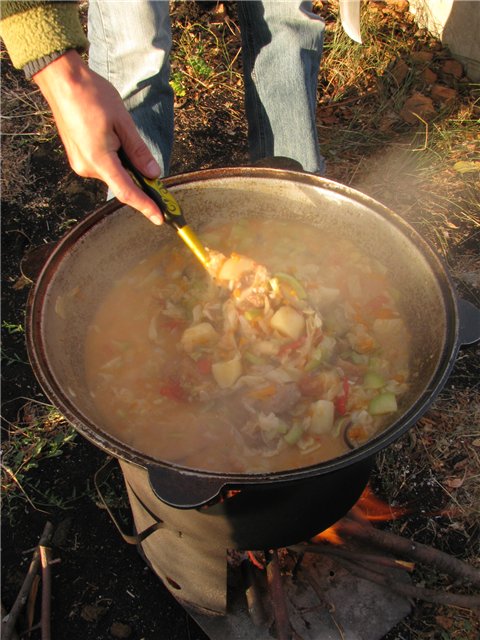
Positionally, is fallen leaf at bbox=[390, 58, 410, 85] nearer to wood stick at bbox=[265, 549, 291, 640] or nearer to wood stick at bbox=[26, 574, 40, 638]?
wood stick at bbox=[265, 549, 291, 640]

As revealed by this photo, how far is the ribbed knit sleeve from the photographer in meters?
2.30

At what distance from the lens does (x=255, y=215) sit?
2990mm

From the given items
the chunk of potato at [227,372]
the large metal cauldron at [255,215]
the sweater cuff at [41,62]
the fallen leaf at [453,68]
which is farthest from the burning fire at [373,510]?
the fallen leaf at [453,68]

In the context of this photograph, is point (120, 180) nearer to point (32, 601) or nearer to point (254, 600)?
point (254, 600)

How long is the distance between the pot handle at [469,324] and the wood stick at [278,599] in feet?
4.29

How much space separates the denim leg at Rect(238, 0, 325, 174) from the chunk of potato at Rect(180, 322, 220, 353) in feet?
6.38

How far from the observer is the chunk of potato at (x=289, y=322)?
2.54 metres

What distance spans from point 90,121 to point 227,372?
3.65 feet

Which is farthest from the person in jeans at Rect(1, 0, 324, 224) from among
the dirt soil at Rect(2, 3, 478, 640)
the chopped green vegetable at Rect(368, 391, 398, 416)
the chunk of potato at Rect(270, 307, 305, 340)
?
the dirt soil at Rect(2, 3, 478, 640)

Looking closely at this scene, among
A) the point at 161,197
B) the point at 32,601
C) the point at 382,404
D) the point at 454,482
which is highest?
the point at 161,197

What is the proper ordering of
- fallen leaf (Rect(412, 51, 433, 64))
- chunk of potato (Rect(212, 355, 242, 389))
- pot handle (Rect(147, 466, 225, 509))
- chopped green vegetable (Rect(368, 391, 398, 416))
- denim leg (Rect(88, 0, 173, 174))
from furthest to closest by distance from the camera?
fallen leaf (Rect(412, 51, 433, 64)) → denim leg (Rect(88, 0, 173, 174)) → chunk of potato (Rect(212, 355, 242, 389)) → chopped green vegetable (Rect(368, 391, 398, 416)) → pot handle (Rect(147, 466, 225, 509))

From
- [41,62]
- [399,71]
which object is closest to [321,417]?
[41,62]

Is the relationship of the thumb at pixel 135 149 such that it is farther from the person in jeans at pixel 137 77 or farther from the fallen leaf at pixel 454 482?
the fallen leaf at pixel 454 482

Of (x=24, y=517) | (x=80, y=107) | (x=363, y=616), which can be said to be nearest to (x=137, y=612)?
(x=24, y=517)
